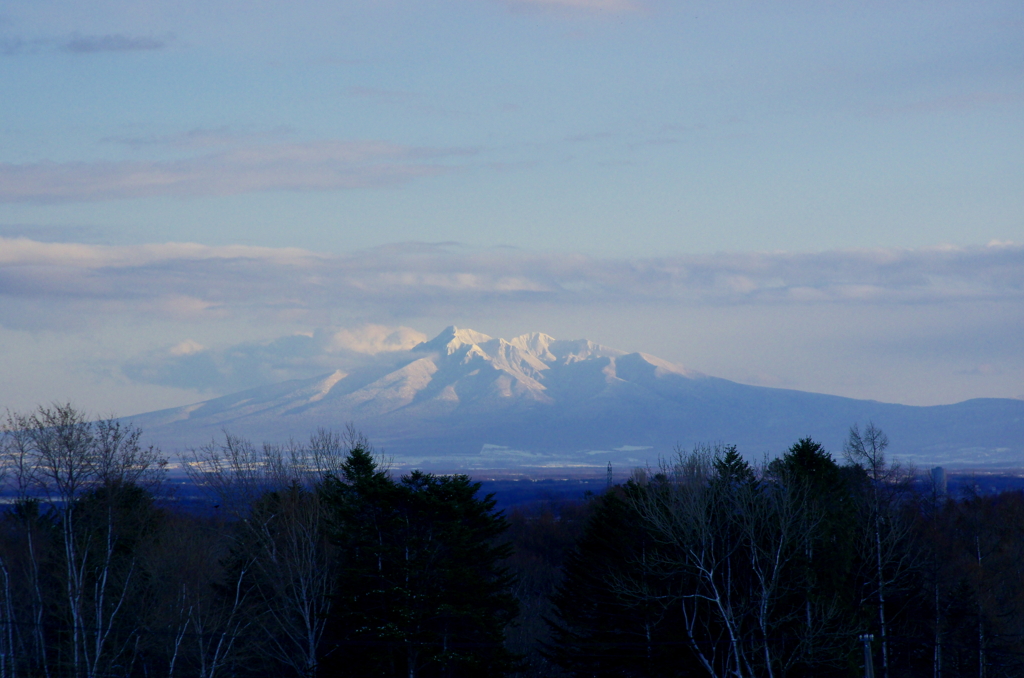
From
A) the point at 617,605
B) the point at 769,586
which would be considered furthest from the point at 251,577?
the point at 769,586

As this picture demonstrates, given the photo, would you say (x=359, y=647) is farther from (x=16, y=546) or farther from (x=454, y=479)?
(x=16, y=546)

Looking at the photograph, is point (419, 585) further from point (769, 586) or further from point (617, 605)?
point (769, 586)

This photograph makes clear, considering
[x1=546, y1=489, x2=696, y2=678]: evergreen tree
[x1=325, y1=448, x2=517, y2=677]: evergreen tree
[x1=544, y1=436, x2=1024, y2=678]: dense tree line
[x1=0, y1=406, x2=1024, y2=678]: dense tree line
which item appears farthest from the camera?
[x1=546, y1=489, x2=696, y2=678]: evergreen tree

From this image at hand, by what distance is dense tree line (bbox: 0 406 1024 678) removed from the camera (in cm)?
3425

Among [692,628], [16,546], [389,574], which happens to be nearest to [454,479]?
[389,574]

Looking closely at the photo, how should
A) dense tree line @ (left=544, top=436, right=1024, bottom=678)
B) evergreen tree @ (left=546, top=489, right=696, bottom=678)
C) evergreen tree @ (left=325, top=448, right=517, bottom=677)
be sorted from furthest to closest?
evergreen tree @ (left=546, top=489, right=696, bottom=678)
dense tree line @ (left=544, top=436, right=1024, bottom=678)
evergreen tree @ (left=325, top=448, right=517, bottom=677)

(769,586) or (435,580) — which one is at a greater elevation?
(435,580)

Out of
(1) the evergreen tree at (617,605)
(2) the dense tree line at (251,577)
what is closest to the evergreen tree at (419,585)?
(2) the dense tree line at (251,577)

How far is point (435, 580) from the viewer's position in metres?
35.3

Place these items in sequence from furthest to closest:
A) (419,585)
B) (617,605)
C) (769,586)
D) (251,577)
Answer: (251,577), (617,605), (769,586), (419,585)

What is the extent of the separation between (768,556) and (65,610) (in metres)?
23.4

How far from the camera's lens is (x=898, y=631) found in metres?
43.4

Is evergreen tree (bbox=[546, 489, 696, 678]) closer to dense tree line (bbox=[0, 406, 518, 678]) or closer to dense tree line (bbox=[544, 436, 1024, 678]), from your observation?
dense tree line (bbox=[544, 436, 1024, 678])

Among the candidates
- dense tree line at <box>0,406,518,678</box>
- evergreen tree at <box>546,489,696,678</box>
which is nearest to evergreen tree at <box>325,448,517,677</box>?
dense tree line at <box>0,406,518,678</box>
